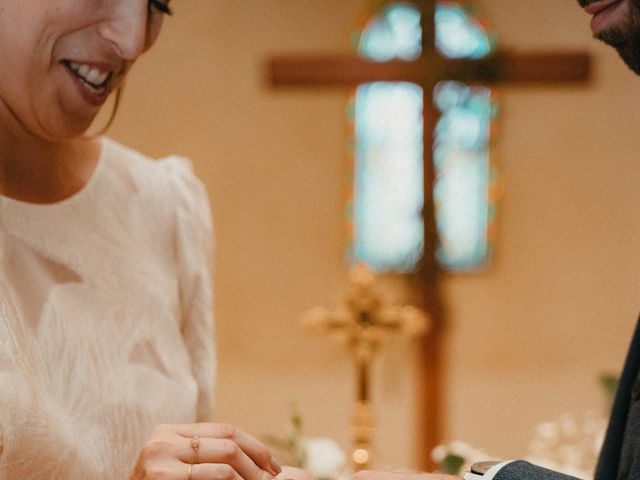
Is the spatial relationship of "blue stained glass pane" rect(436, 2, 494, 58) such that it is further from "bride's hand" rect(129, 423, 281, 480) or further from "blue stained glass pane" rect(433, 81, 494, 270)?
"bride's hand" rect(129, 423, 281, 480)

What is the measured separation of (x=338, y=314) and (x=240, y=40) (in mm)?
3400

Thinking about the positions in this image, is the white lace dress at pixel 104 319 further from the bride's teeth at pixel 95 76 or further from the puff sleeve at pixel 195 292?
the bride's teeth at pixel 95 76

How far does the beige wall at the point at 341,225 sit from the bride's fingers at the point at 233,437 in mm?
4769

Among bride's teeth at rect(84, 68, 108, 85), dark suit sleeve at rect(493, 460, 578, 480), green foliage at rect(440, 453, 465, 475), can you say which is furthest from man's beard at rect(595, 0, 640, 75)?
green foliage at rect(440, 453, 465, 475)

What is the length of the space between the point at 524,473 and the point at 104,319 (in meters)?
0.76

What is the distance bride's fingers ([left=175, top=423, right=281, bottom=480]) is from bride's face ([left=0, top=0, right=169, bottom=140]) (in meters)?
0.54

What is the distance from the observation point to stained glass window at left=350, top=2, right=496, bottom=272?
6.11 m

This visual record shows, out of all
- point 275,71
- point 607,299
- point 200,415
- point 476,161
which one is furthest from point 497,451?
point 200,415

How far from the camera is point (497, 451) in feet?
20.1

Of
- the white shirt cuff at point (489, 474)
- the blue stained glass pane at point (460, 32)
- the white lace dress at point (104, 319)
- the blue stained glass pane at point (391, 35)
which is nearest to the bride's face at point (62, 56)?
the white lace dress at point (104, 319)

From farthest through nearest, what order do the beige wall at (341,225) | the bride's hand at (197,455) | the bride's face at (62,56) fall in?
the beige wall at (341,225), the bride's face at (62,56), the bride's hand at (197,455)

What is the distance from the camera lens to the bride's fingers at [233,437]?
1.34 metres

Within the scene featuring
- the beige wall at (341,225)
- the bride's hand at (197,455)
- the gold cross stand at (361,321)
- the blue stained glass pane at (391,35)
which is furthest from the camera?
the beige wall at (341,225)

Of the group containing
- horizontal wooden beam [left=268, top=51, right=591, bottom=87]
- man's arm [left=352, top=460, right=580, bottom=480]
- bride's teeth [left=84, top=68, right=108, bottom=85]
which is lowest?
man's arm [left=352, top=460, right=580, bottom=480]
